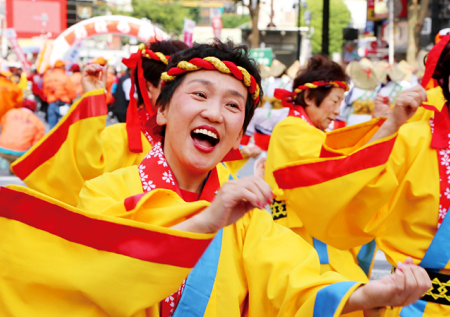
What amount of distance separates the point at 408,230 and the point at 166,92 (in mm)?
1236

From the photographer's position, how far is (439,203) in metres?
2.41

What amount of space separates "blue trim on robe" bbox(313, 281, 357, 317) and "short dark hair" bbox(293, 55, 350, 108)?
2.41m

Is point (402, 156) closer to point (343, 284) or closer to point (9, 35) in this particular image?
point (343, 284)

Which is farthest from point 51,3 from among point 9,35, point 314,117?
point 314,117

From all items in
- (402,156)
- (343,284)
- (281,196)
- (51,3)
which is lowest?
(281,196)

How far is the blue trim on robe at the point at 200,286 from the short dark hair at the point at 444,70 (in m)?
1.41

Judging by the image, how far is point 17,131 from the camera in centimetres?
815

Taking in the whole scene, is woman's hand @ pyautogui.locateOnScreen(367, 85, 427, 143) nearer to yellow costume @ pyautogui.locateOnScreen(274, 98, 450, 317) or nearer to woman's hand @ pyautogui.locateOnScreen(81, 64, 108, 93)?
yellow costume @ pyautogui.locateOnScreen(274, 98, 450, 317)

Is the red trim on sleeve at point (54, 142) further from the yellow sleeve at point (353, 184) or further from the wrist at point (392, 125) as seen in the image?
the wrist at point (392, 125)

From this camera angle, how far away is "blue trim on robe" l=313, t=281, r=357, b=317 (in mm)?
1514

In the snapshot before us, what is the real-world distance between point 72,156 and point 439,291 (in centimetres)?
197

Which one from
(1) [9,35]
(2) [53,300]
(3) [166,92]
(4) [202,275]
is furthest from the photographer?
(1) [9,35]

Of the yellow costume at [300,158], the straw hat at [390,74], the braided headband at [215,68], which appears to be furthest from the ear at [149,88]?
the straw hat at [390,74]

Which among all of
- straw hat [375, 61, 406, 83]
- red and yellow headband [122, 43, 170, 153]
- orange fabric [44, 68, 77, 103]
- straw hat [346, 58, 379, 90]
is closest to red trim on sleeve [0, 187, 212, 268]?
red and yellow headband [122, 43, 170, 153]
